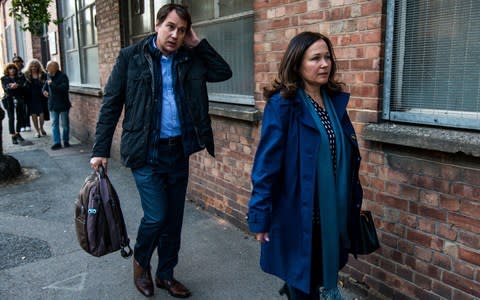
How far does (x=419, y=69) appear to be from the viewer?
8.98 ft

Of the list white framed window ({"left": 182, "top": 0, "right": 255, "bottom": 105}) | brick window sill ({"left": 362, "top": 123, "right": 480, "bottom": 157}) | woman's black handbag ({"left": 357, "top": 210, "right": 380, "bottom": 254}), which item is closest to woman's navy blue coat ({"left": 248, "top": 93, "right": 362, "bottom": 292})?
woman's black handbag ({"left": 357, "top": 210, "right": 380, "bottom": 254})

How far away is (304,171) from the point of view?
211 cm

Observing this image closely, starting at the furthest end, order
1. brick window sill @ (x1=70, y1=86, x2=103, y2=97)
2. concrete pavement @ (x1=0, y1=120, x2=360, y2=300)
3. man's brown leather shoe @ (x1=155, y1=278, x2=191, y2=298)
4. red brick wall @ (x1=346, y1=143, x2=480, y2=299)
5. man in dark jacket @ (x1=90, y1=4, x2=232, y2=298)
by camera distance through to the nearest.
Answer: brick window sill @ (x1=70, y1=86, x2=103, y2=97) → concrete pavement @ (x1=0, y1=120, x2=360, y2=300) → man's brown leather shoe @ (x1=155, y1=278, x2=191, y2=298) → man in dark jacket @ (x1=90, y1=4, x2=232, y2=298) → red brick wall @ (x1=346, y1=143, x2=480, y2=299)

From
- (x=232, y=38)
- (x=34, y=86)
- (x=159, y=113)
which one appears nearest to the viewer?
(x=159, y=113)

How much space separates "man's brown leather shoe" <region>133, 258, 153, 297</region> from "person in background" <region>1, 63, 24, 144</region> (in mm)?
7658

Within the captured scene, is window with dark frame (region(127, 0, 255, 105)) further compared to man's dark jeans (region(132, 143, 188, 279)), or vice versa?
window with dark frame (region(127, 0, 255, 105))

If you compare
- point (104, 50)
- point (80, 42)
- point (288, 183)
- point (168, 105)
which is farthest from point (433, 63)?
point (80, 42)

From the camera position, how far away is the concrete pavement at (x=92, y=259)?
3.30 metres

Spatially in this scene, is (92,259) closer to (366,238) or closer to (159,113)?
(159,113)

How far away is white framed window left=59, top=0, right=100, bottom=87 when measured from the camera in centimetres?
879

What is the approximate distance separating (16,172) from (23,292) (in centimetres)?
376

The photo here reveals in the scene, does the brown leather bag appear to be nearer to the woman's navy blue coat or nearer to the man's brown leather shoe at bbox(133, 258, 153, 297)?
the man's brown leather shoe at bbox(133, 258, 153, 297)

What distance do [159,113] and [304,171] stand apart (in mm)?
1158

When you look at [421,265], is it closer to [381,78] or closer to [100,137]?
[381,78]
